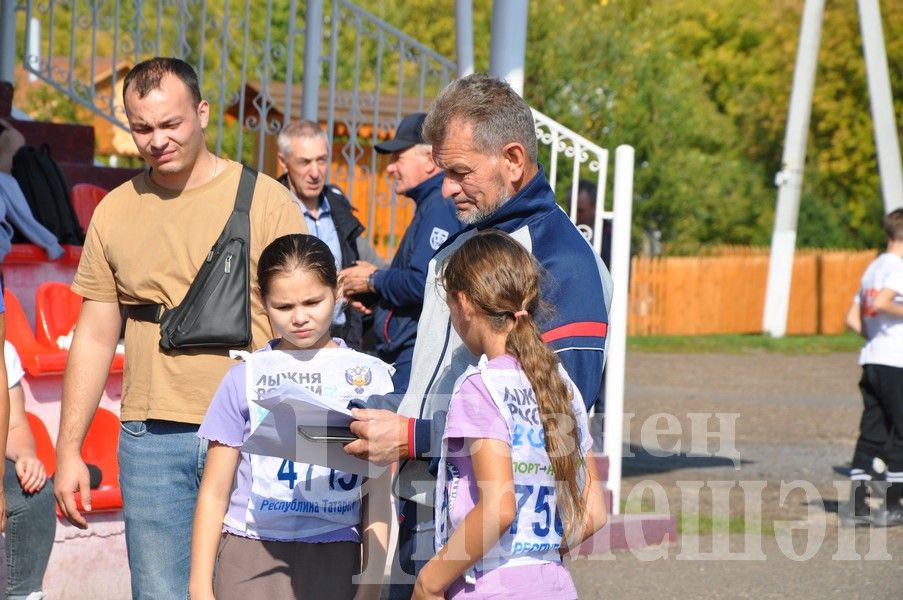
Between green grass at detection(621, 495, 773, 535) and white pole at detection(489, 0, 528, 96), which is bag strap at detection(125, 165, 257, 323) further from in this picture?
green grass at detection(621, 495, 773, 535)

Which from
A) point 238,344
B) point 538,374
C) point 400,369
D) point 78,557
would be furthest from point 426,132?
point 78,557

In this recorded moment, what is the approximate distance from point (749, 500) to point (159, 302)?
20.6 feet

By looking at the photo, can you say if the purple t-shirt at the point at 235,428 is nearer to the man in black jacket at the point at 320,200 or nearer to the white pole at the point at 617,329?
the man in black jacket at the point at 320,200

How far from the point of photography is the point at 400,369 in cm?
531

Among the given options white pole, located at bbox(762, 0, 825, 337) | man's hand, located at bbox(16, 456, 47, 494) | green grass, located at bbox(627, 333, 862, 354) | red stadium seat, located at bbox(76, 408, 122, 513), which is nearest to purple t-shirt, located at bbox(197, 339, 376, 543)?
man's hand, located at bbox(16, 456, 47, 494)

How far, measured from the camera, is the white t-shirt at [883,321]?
27.9 feet

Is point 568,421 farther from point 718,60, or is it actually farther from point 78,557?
point 718,60

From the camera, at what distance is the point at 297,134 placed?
6.97 metres

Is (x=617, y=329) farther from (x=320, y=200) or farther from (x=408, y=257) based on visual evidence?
(x=408, y=257)

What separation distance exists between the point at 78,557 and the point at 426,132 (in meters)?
3.50

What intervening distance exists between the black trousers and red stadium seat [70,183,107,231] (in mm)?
4864

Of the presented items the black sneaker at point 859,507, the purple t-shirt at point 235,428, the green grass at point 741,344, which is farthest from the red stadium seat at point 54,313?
the green grass at point 741,344

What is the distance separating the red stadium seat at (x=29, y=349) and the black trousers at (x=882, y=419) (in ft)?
16.1

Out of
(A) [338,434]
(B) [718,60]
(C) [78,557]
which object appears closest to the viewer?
(A) [338,434]
